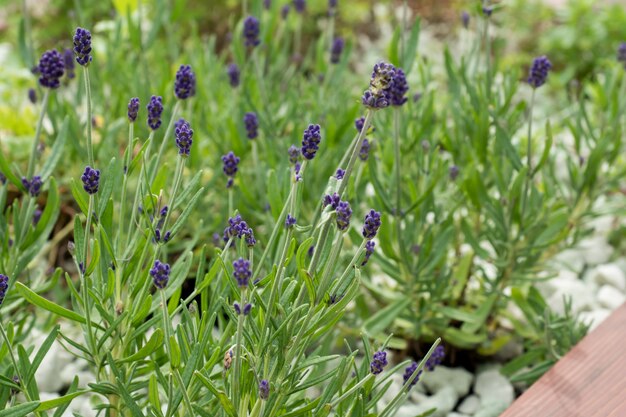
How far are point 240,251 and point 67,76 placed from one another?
4.18ft

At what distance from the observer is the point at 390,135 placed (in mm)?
2121

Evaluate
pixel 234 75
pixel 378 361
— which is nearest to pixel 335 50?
pixel 234 75

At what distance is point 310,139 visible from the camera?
115 centimetres

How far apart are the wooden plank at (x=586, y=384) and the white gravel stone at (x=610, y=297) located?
24.1 inches

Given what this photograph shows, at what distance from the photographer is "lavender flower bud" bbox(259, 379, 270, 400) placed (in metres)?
1.13

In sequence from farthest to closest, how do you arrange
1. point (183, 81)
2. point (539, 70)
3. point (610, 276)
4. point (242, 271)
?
point (610, 276) < point (539, 70) < point (183, 81) < point (242, 271)

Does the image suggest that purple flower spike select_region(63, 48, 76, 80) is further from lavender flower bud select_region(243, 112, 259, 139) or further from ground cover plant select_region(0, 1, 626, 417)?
lavender flower bud select_region(243, 112, 259, 139)

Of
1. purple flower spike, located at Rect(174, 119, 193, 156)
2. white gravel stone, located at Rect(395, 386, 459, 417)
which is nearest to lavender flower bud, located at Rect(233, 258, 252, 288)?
purple flower spike, located at Rect(174, 119, 193, 156)

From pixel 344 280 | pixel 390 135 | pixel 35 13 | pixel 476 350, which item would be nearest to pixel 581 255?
pixel 476 350

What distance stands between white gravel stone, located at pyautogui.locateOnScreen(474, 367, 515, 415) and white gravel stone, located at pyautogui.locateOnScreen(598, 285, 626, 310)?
1.51 feet

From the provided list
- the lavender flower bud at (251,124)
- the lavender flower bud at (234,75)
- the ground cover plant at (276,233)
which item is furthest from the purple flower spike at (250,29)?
the lavender flower bud at (251,124)

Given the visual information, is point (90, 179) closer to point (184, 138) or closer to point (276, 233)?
point (184, 138)

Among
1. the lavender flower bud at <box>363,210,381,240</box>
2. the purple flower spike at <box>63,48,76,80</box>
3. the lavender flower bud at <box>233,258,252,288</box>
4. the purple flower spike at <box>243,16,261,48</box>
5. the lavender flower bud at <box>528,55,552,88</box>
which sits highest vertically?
the purple flower spike at <box>243,16,261,48</box>

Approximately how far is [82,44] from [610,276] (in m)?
1.76
